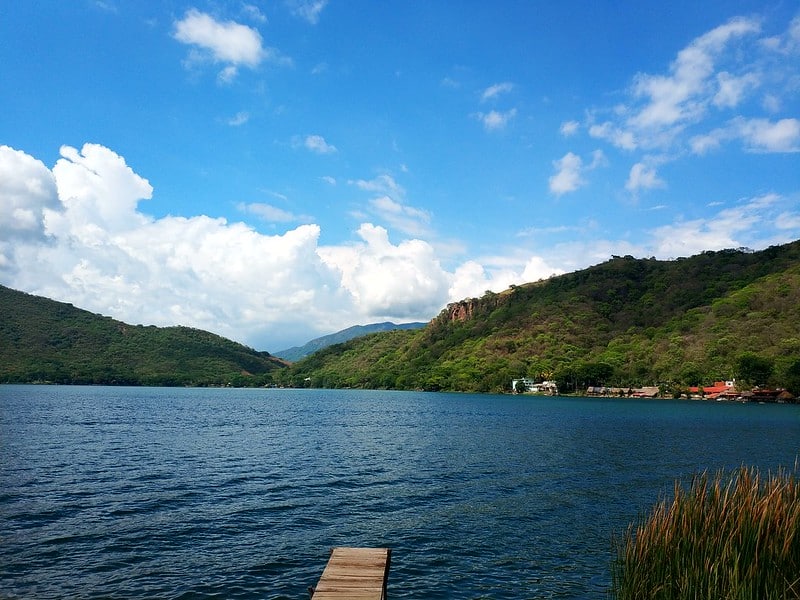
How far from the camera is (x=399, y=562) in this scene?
22547mm

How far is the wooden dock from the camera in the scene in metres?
12.9

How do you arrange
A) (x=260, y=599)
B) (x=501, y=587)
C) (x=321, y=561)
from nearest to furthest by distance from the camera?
1. (x=260, y=599)
2. (x=501, y=587)
3. (x=321, y=561)

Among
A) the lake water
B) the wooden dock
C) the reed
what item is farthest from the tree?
the wooden dock

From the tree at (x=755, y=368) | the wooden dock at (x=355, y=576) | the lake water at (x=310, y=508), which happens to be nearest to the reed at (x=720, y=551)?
the lake water at (x=310, y=508)

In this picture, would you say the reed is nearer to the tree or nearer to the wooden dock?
the wooden dock

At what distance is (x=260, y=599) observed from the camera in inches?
725

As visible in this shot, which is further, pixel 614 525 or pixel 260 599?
pixel 614 525

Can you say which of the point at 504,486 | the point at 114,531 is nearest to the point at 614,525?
the point at 504,486

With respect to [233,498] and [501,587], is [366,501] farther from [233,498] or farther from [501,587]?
[501,587]

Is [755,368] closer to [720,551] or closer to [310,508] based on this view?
[310,508]

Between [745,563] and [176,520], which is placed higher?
[745,563]

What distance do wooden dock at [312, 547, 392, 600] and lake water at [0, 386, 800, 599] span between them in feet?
16.2

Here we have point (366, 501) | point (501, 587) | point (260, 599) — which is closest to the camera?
point (260, 599)

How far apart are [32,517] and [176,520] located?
301 inches
